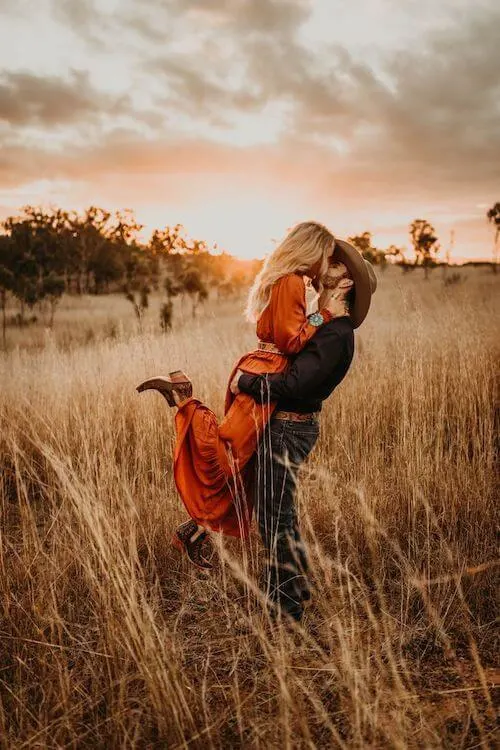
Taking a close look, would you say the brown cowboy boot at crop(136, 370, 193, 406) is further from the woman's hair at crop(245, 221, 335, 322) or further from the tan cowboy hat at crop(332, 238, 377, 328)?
the tan cowboy hat at crop(332, 238, 377, 328)

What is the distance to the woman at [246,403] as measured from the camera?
2.23 metres

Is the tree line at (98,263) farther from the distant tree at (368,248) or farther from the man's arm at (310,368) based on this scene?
the man's arm at (310,368)

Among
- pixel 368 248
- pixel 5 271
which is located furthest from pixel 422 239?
pixel 5 271

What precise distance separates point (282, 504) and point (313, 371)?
676 millimetres

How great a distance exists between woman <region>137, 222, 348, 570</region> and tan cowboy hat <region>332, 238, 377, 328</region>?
0.24 feet

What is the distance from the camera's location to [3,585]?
254cm

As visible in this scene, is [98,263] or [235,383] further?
[98,263]

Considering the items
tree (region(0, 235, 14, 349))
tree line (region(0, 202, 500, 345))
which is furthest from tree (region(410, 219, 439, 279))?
tree (region(0, 235, 14, 349))

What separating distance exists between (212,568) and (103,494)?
0.88m

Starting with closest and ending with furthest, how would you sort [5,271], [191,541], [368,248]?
1. [191,541]
2. [5,271]
3. [368,248]

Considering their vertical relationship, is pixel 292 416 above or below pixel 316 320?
below

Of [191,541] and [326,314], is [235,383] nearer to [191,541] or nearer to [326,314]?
[326,314]

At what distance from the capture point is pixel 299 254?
2229mm

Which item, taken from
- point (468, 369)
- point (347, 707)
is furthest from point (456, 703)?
point (468, 369)
